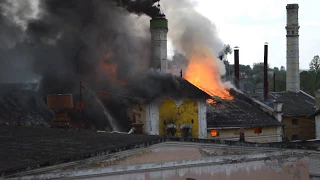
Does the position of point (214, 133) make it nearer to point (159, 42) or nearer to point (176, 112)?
point (176, 112)

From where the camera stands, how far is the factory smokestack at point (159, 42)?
129ft

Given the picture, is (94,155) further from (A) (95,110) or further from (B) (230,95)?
(B) (230,95)

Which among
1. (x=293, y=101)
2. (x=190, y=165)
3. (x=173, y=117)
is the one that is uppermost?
(x=293, y=101)

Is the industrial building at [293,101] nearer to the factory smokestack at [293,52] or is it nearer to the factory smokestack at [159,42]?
the factory smokestack at [293,52]

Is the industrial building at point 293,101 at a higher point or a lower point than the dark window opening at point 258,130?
higher

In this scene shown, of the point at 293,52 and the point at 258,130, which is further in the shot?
the point at 293,52

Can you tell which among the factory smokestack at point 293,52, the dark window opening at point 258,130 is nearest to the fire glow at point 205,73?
the dark window opening at point 258,130

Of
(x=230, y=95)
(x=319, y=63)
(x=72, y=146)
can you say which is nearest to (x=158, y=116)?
(x=230, y=95)

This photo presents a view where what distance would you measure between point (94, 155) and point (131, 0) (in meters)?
28.3

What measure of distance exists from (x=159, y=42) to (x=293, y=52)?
13.8m

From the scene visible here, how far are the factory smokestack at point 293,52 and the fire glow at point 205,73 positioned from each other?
7.52m

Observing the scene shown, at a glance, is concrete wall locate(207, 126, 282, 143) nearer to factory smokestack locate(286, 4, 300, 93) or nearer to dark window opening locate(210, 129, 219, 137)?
dark window opening locate(210, 129, 219, 137)

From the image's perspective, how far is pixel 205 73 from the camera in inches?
1719

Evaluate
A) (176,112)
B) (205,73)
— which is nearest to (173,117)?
(176,112)
